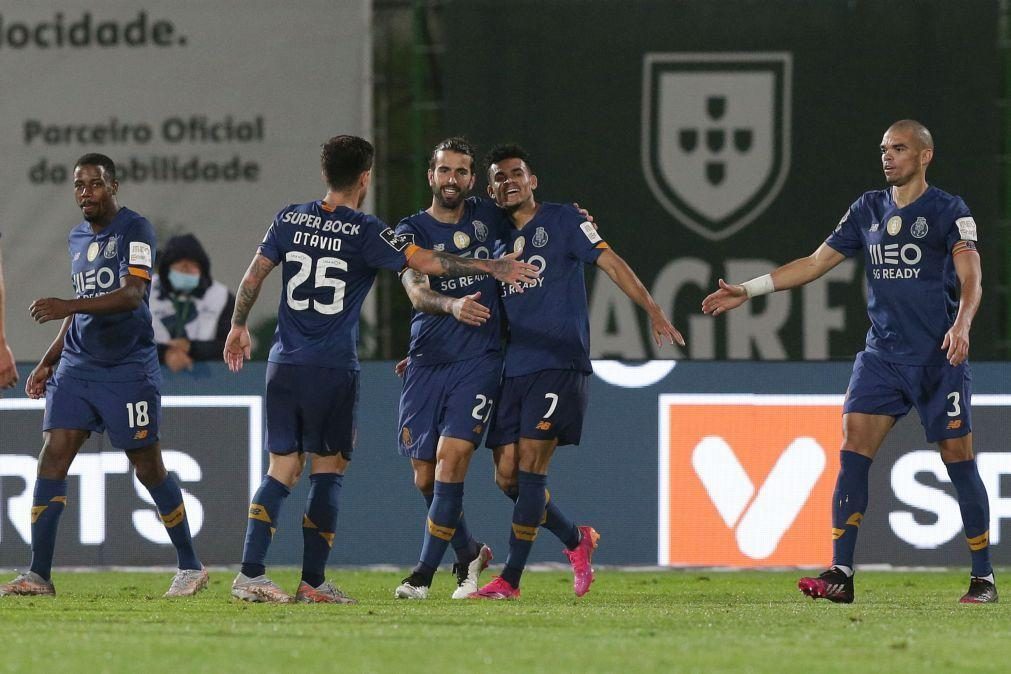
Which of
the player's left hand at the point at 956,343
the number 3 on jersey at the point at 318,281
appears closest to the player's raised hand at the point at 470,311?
the number 3 on jersey at the point at 318,281

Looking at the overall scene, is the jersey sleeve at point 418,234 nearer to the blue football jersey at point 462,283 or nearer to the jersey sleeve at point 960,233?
the blue football jersey at point 462,283

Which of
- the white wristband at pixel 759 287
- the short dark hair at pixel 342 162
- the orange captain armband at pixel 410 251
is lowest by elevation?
the white wristband at pixel 759 287

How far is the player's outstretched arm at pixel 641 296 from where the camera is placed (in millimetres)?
7590

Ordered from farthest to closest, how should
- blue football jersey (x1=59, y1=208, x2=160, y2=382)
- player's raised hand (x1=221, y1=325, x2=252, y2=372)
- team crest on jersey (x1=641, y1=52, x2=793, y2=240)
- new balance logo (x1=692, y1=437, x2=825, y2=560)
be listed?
team crest on jersey (x1=641, y1=52, x2=793, y2=240) → new balance logo (x1=692, y1=437, x2=825, y2=560) → blue football jersey (x1=59, y1=208, x2=160, y2=382) → player's raised hand (x1=221, y1=325, x2=252, y2=372)

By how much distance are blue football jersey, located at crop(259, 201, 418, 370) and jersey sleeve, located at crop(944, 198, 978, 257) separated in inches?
86.6

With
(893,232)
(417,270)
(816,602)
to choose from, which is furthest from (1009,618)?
(417,270)

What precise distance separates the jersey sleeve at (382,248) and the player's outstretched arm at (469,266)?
1.7 inches

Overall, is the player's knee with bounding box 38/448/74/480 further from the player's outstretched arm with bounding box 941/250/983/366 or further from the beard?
the player's outstretched arm with bounding box 941/250/983/366

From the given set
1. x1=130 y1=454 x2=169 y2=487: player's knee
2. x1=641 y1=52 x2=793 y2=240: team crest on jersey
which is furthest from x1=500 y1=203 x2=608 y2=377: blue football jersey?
x1=641 y1=52 x2=793 y2=240: team crest on jersey

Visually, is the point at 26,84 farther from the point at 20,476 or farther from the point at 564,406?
the point at 564,406

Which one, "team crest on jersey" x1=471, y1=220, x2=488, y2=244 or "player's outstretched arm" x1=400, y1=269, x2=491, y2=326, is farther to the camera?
"team crest on jersey" x1=471, y1=220, x2=488, y2=244

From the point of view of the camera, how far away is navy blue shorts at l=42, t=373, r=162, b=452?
7809 mm

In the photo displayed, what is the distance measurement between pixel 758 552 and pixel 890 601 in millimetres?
1872

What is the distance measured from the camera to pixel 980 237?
11.5 metres
